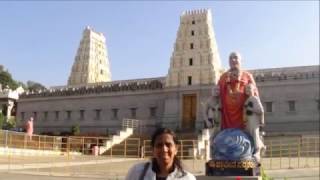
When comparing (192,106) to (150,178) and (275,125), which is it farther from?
(150,178)

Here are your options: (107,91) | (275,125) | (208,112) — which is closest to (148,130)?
(107,91)

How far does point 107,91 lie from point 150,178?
1484 inches

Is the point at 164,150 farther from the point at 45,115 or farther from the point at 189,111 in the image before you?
the point at 45,115

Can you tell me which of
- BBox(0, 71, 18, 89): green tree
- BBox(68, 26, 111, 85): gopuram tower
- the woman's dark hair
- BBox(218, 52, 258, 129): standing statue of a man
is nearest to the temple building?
BBox(68, 26, 111, 85): gopuram tower

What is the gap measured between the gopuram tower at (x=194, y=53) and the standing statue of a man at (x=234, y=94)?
24.9 m

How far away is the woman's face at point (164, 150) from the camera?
2852 millimetres

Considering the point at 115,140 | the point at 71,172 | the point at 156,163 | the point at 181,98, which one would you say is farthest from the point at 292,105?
the point at 156,163

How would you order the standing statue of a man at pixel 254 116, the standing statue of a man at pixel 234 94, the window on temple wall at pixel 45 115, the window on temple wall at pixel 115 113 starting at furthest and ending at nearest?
the window on temple wall at pixel 45 115 < the window on temple wall at pixel 115 113 < the standing statue of a man at pixel 234 94 < the standing statue of a man at pixel 254 116

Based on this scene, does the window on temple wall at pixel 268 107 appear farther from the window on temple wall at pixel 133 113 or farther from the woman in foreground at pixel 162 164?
the woman in foreground at pixel 162 164

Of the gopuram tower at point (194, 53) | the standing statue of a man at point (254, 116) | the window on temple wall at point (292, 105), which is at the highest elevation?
the gopuram tower at point (194, 53)

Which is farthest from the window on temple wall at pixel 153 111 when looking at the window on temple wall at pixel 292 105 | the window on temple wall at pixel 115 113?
the window on temple wall at pixel 292 105

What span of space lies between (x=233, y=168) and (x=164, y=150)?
659 centimetres

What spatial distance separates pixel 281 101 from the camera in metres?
32.5

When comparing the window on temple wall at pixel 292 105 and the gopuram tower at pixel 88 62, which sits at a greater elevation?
the gopuram tower at pixel 88 62
